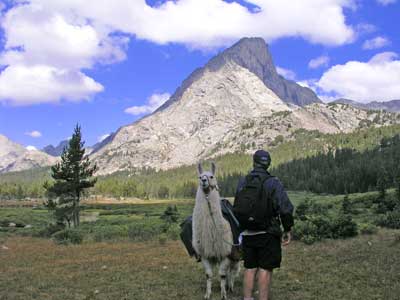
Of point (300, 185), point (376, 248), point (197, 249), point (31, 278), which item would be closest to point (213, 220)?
point (197, 249)

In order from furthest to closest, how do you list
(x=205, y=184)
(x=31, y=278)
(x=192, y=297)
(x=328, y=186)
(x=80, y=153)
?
(x=328, y=186), (x=80, y=153), (x=31, y=278), (x=192, y=297), (x=205, y=184)

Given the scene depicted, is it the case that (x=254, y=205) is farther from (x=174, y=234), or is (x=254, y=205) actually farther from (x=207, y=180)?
(x=174, y=234)

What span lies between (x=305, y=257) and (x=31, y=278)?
9.26m

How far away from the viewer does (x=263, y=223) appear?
745 cm

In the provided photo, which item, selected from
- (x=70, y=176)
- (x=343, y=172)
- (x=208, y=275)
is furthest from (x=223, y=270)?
(x=343, y=172)

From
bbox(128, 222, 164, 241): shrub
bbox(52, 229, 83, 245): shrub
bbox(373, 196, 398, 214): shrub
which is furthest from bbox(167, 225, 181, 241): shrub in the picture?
bbox(373, 196, 398, 214): shrub

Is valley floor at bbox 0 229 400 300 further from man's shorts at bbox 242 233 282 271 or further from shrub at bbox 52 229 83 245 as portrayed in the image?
shrub at bbox 52 229 83 245

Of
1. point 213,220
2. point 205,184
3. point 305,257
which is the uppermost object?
point 205,184

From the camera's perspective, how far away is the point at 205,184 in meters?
9.55

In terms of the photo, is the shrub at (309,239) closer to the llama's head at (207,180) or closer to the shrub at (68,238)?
the llama's head at (207,180)

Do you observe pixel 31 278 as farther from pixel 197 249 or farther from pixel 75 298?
pixel 197 249

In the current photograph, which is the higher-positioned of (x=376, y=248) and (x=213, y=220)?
(x=213, y=220)

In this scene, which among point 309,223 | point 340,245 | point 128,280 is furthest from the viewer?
point 309,223

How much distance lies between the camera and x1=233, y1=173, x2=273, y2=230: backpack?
7.43m
